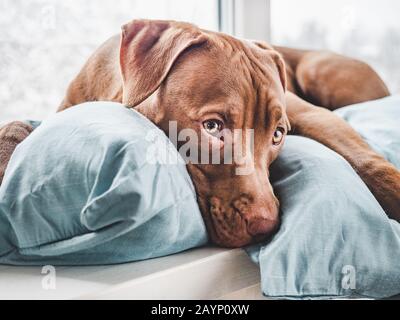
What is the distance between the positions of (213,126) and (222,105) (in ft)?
0.18

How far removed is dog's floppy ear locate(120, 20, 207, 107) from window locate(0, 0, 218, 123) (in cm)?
83

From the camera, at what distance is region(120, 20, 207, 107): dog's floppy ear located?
4.51ft

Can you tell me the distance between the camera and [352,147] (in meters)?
1.64

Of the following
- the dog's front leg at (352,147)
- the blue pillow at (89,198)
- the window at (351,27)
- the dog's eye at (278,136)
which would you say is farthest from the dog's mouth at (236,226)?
the window at (351,27)

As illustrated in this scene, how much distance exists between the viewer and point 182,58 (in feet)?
4.62

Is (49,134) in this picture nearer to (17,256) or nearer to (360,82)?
(17,256)

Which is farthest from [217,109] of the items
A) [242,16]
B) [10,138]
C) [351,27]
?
[351,27]

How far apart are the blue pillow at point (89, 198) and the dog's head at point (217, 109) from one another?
0.48ft

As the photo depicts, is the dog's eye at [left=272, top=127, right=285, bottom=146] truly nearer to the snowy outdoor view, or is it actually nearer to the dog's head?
the dog's head

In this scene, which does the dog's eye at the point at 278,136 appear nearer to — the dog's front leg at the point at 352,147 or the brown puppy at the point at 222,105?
the brown puppy at the point at 222,105

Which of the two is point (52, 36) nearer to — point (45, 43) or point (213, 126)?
point (45, 43)

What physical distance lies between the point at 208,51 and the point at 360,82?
1.47 metres

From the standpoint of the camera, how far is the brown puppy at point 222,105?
50.3 inches

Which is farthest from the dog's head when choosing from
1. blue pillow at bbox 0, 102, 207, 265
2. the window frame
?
the window frame
